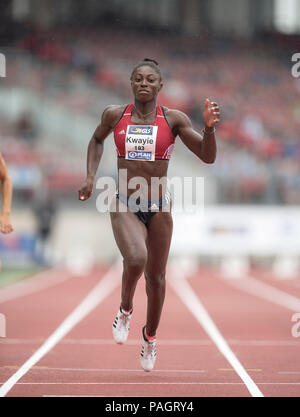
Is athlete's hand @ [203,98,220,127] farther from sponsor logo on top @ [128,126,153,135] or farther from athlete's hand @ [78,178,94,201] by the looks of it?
athlete's hand @ [78,178,94,201]

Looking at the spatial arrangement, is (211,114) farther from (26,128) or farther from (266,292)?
(26,128)

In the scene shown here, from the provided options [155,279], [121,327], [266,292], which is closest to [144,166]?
[155,279]

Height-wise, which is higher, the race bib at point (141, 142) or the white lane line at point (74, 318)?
the race bib at point (141, 142)

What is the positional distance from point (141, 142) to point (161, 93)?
22.6 m

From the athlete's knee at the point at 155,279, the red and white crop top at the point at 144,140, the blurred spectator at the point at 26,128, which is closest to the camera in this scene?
the red and white crop top at the point at 144,140

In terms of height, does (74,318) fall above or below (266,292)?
above

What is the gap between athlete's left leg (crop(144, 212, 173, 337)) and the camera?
6137 millimetres

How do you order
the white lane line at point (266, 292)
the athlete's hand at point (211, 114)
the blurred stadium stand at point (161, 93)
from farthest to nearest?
the blurred stadium stand at point (161, 93), the white lane line at point (266, 292), the athlete's hand at point (211, 114)

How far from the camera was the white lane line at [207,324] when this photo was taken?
236 inches

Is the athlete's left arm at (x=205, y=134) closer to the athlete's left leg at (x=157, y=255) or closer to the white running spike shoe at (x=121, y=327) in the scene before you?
the athlete's left leg at (x=157, y=255)

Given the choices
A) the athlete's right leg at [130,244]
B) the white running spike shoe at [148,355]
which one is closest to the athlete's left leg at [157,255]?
the athlete's right leg at [130,244]

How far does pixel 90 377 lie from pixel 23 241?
49.8ft

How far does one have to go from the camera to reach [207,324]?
10.2 metres

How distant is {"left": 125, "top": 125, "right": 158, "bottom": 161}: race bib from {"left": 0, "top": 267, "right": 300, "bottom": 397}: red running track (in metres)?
1.75
